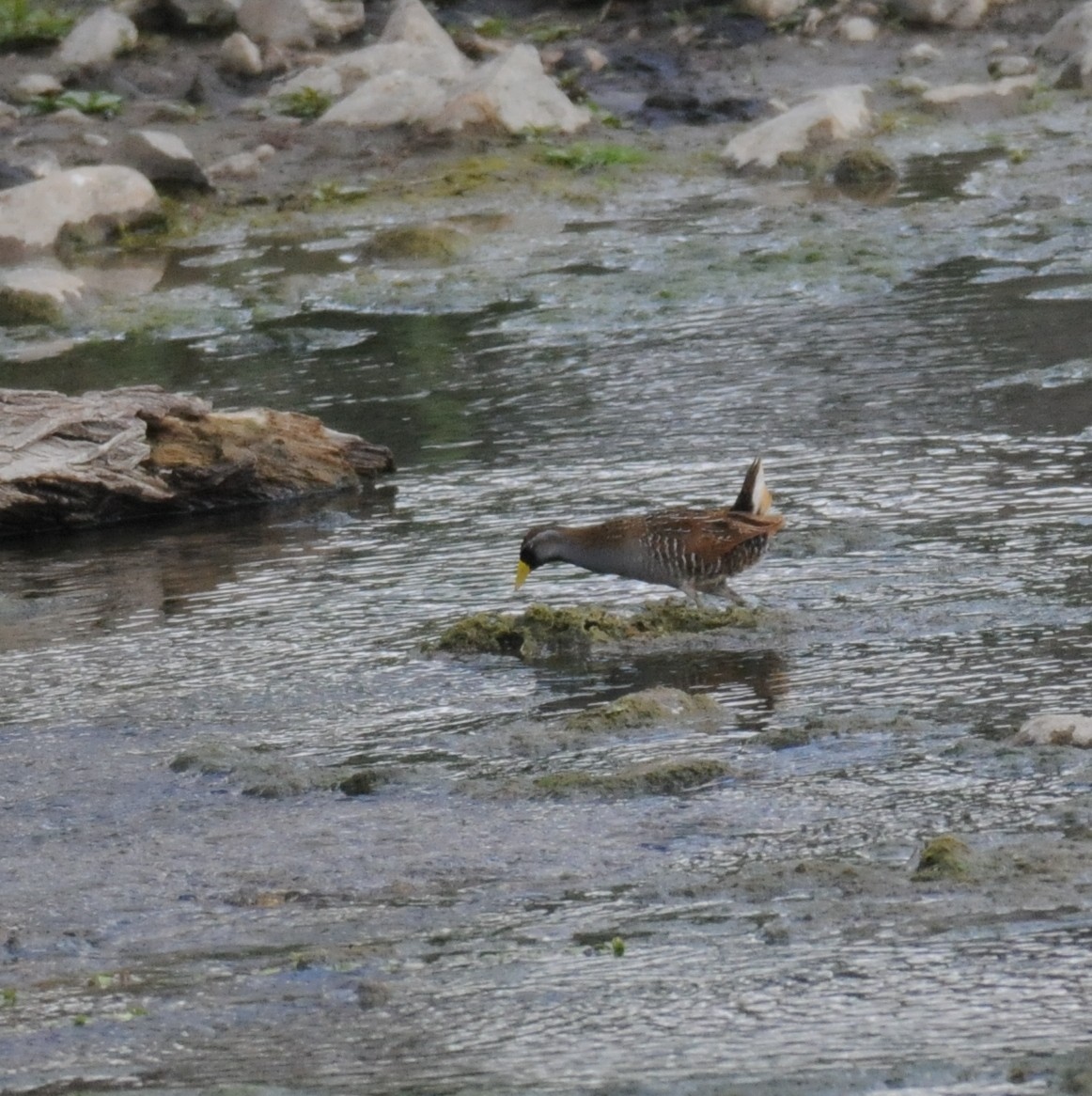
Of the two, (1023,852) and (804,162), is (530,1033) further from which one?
(804,162)

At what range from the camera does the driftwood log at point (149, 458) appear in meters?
9.85

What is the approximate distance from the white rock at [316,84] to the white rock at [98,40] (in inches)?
74.9

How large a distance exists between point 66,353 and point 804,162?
730 cm

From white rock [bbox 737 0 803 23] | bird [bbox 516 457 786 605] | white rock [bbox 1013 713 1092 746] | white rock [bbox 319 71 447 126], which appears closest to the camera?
white rock [bbox 1013 713 1092 746]

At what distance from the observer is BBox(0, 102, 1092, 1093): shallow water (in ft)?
14.7

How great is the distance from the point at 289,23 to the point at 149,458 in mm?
13821

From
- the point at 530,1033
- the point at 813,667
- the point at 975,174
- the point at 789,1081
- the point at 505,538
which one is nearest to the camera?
the point at 789,1081

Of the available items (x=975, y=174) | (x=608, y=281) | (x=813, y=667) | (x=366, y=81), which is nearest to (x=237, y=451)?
(x=813, y=667)

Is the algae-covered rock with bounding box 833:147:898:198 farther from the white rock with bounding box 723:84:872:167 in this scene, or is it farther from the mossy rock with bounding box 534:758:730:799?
the mossy rock with bounding box 534:758:730:799

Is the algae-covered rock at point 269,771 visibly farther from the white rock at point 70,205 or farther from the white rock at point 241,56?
the white rock at point 241,56

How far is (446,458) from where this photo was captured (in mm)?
10703

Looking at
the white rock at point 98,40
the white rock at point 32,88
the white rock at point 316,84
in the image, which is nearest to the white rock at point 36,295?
the white rock at point 32,88

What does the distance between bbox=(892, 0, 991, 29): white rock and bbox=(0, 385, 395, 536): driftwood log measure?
14.6 meters

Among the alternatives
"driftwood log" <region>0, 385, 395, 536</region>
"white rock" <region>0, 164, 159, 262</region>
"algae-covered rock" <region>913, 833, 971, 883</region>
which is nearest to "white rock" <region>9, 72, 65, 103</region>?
"white rock" <region>0, 164, 159, 262</region>
